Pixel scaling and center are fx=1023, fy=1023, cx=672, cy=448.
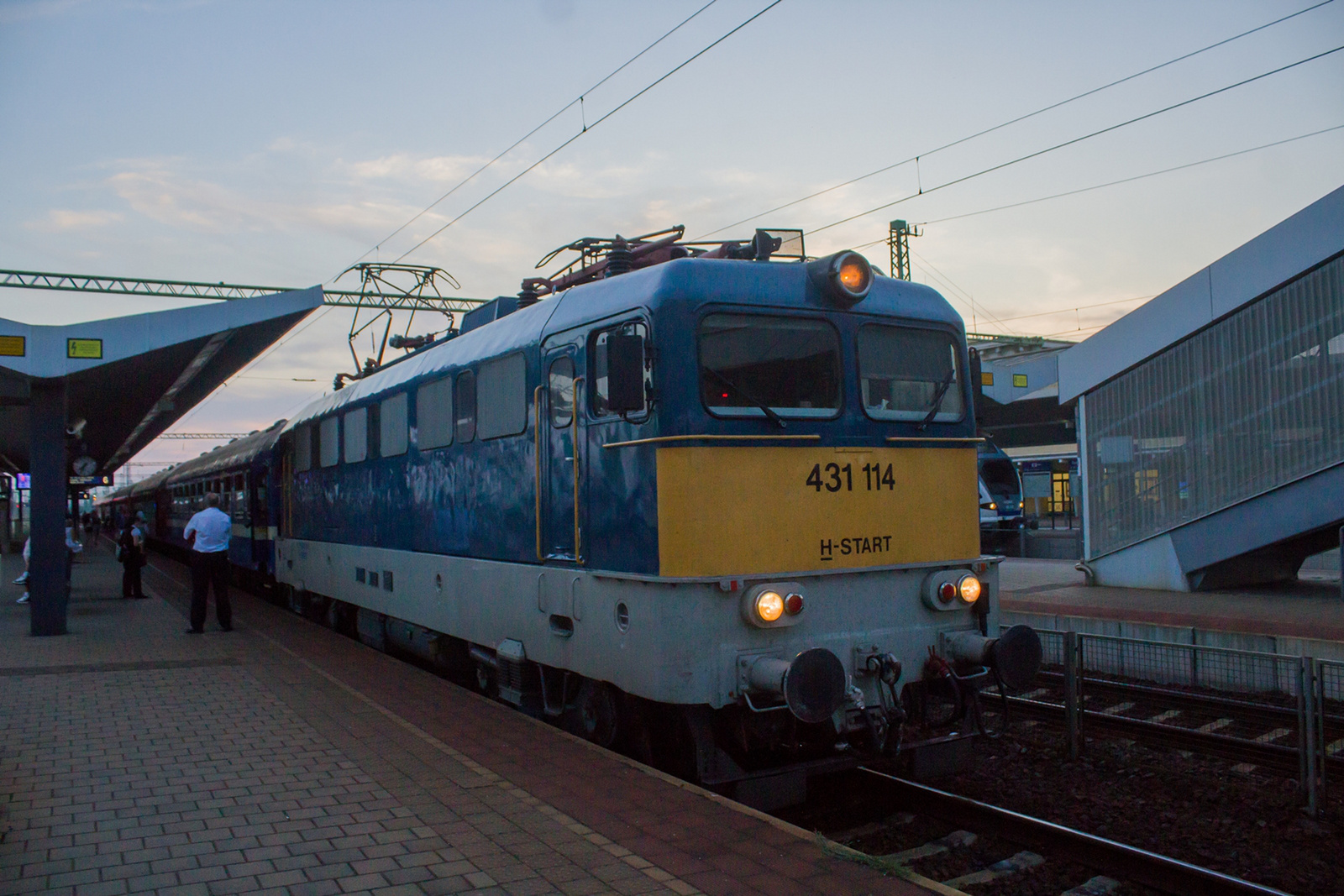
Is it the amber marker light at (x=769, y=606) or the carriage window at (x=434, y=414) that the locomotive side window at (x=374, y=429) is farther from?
the amber marker light at (x=769, y=606)

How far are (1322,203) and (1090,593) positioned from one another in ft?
19.1

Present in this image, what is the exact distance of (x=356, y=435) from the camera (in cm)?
1182

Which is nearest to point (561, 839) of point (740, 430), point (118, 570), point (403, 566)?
point (740, 430)

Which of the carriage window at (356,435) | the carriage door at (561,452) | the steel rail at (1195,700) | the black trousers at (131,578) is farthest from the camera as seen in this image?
the black trousers at (131,578)

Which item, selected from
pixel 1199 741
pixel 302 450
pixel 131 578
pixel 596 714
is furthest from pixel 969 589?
pixel 131 578

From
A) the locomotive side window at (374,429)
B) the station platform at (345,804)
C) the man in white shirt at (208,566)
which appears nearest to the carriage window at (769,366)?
the station platform at (345,804)

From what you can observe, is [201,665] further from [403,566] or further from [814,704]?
[814,704]

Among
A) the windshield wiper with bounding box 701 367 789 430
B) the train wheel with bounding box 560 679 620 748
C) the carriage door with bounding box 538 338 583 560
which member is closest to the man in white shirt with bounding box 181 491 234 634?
the train wheel with bounding box 560 679 620 748

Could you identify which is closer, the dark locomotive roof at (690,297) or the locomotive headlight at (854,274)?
the dark locomotive roof at (690,297)

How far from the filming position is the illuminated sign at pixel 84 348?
12.5 m

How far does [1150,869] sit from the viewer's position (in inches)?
198

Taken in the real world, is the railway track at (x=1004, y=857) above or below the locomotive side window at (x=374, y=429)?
below

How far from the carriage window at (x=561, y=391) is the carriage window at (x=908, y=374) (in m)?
1.89

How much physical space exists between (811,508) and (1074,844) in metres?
2.28
